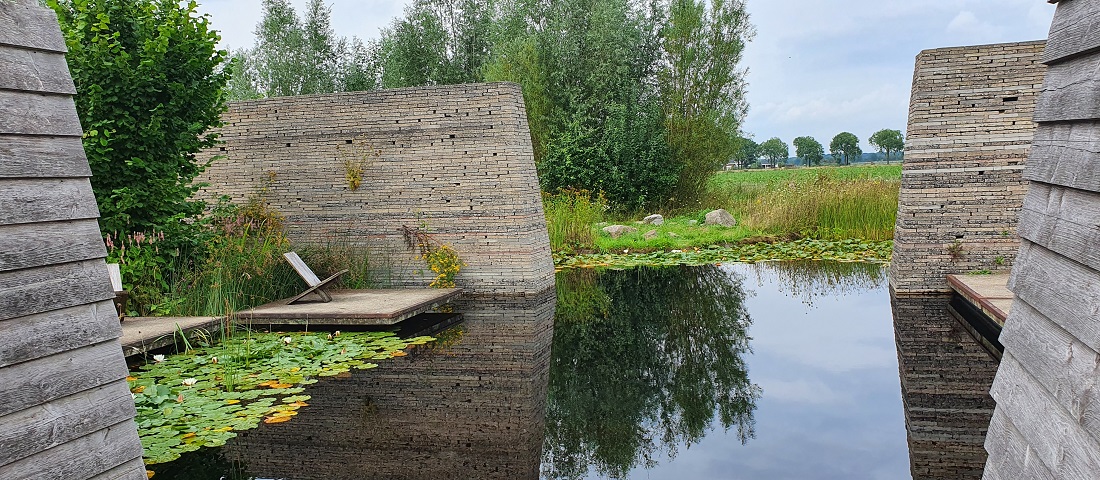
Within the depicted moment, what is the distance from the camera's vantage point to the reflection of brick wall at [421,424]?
173 inches

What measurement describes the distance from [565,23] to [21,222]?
69.4 feet

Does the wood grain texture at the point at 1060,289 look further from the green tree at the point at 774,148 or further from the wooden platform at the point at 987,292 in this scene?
the green tree at the point at 774,148

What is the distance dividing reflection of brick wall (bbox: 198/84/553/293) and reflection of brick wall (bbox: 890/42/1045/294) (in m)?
4.97

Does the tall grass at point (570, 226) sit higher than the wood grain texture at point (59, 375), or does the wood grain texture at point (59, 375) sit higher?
the wood grain texture at point (59, 375)

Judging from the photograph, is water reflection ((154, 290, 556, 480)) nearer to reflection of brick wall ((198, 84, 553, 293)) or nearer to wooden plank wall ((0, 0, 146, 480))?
wooden plank wall ((0, 0, 146, 480))

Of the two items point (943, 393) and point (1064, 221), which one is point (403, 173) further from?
point (1064, 221)

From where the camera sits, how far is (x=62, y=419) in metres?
2.25

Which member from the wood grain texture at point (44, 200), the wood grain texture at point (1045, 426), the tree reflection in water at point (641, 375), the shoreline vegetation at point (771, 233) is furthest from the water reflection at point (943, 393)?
the shoreline vegetation at point (771, 233)

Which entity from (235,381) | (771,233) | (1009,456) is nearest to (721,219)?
(771,233)

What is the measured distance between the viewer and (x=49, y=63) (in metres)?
2.33

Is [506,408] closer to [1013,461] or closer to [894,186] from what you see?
[1013,461]

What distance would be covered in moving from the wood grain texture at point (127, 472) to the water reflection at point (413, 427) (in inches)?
73.3

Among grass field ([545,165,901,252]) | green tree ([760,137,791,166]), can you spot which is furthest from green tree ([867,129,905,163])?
grass field ([545,165,901,252])

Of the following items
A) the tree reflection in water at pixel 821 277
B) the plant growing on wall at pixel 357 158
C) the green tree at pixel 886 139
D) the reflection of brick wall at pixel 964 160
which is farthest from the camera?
the green tree at pixel 886 139
